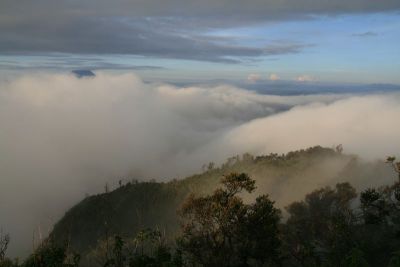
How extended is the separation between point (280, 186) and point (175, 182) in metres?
38.1

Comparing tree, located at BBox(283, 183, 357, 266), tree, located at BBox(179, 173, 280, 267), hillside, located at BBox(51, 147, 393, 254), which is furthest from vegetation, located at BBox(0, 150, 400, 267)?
hillside, located at BBox(51, 147, 393, 254)

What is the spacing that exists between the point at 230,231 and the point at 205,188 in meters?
102

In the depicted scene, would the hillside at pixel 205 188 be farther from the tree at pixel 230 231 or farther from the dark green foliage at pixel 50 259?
the dark green foliage at pixel 50 259

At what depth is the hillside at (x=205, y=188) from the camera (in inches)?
4412

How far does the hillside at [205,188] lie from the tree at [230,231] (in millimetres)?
77202

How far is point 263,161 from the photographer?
143 m

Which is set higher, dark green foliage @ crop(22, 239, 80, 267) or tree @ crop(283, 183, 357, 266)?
dark green foliage @ crop(22, 239, 80, 267)

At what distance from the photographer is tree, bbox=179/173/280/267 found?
2828 cm

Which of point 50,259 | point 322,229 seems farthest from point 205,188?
point 50,259

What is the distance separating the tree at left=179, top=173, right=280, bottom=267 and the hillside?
3039 inches

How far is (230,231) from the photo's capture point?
28469mm

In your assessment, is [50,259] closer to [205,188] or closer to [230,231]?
[230,231]

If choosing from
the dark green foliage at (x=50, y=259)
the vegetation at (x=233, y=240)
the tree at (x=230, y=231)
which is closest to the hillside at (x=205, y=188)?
the vegetation at (x=233, y=240)

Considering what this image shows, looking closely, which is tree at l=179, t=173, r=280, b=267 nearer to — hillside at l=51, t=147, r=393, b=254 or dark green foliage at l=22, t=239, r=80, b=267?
dark green foliage at l=22, t=239, r=80, b=267
